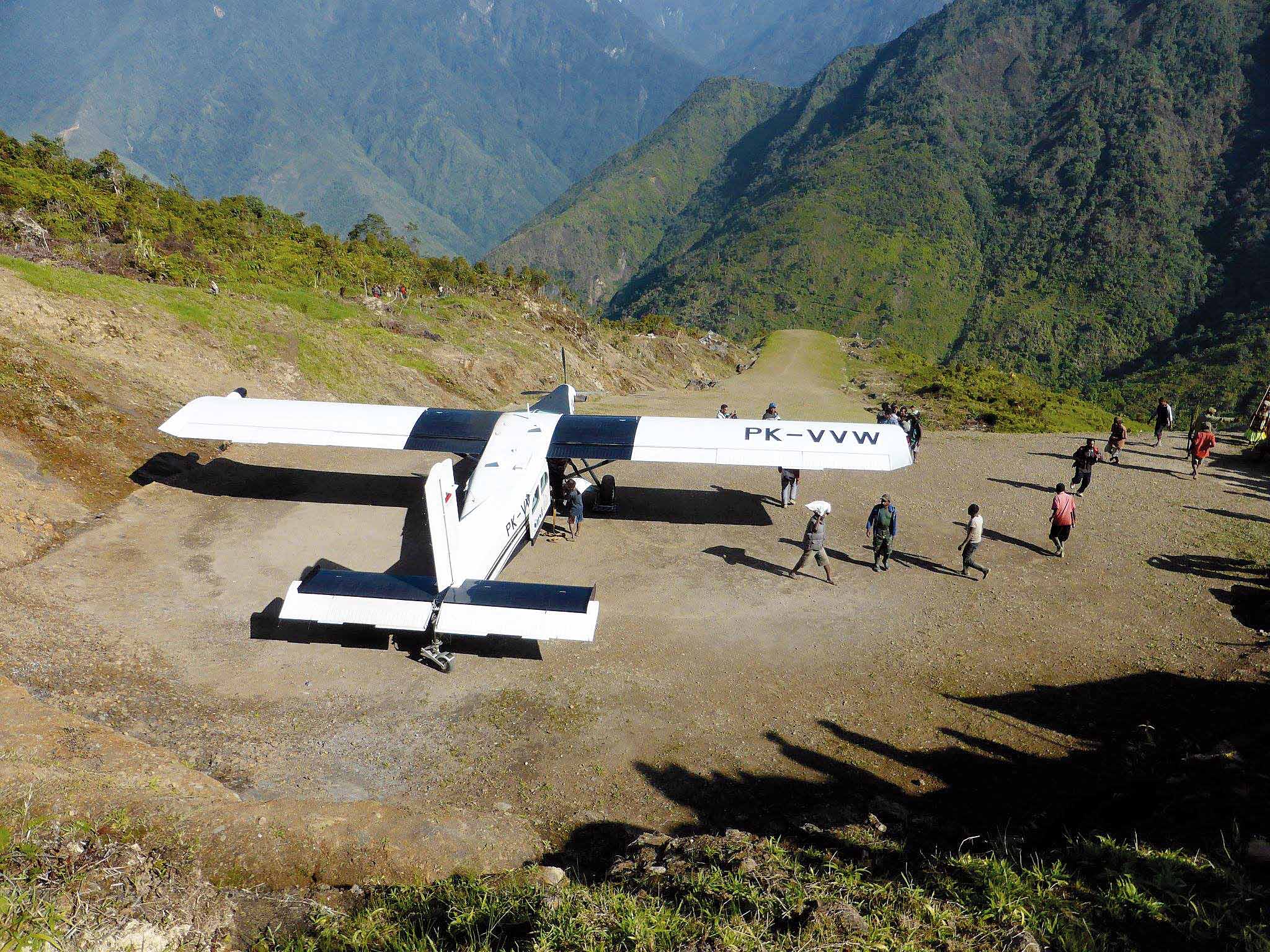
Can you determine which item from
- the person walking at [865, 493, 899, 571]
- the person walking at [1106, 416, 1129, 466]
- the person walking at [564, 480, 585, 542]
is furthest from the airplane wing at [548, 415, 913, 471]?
the person walking at [1106, 416, 1129, 466]

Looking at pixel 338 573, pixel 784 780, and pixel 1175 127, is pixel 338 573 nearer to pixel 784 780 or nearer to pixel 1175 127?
pixel 784 780

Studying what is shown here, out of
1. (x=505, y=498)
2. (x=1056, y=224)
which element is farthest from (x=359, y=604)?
(x=1056, y=224)

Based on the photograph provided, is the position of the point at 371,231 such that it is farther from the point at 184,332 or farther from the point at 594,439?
the point at 594,439

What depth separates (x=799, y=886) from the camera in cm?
505

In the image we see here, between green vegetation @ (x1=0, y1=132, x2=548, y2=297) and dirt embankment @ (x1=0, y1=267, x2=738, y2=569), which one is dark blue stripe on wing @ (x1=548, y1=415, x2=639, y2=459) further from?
green vegetation @ (x1=0, y1=132, x2=548, y2=297)

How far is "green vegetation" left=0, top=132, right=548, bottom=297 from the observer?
32.8 meters

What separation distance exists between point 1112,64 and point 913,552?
235428 mm

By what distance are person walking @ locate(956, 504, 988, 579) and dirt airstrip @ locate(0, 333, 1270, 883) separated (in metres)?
0.38

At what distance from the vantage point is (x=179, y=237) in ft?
132

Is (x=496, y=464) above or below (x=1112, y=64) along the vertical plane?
below

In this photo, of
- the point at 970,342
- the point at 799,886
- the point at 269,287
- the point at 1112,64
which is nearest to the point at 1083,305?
the point at 970,342

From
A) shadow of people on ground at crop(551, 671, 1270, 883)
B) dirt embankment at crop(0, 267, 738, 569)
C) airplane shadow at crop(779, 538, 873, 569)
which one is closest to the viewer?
shadow of people on ground at crop(551, 671, 1270, 883)

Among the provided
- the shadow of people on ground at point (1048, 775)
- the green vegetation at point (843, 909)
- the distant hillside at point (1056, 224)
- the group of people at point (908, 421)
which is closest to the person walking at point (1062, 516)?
the shadow of people on ground at point (1048, 775)

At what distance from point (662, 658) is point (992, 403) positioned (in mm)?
39290
